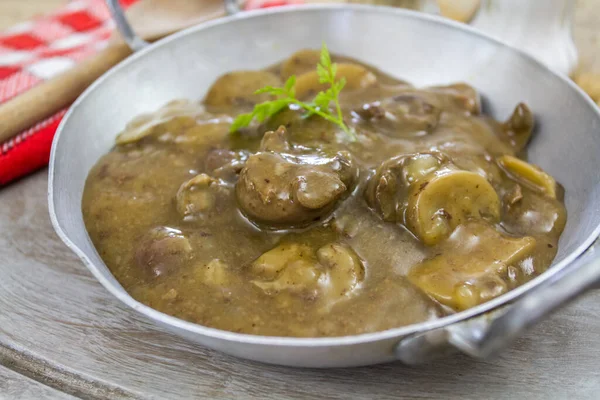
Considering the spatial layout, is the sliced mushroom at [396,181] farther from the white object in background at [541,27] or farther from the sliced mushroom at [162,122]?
the white object in background at [541,27]

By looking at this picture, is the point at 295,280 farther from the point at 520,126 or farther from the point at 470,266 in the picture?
the point at 520,126

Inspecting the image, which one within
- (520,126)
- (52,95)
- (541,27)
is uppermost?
(541,27)

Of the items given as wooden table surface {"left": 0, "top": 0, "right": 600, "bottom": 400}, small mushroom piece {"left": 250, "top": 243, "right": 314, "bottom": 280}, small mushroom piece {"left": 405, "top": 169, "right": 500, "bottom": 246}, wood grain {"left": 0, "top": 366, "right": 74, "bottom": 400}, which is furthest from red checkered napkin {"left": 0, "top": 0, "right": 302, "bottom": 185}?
small mushroom piece {"left": 405, "top": 169, "right": 500, "bottom": 246}

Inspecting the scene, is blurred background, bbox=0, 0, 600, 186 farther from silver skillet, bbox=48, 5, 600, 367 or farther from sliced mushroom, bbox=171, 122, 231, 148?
sliced mushroom, bbox=171, 122, 231, 148

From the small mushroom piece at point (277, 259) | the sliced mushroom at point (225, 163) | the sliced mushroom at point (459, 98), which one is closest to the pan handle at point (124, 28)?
the sliced mushroom at point (225, 163)

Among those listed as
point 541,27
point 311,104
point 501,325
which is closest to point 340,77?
point 311,104
